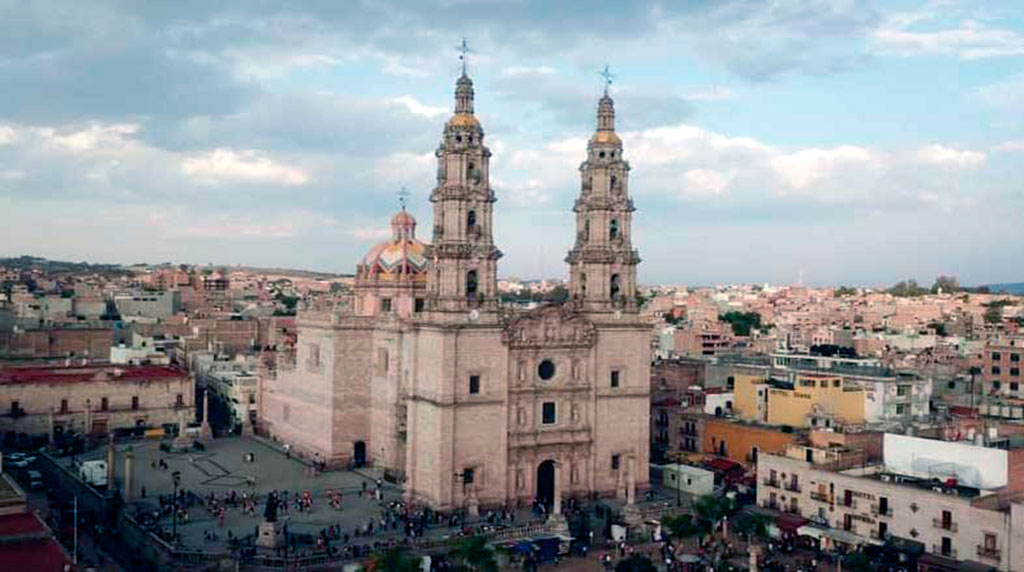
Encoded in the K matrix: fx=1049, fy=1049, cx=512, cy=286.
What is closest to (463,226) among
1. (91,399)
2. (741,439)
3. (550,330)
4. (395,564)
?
(550,330)

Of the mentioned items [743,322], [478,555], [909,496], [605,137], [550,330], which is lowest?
[478,555]

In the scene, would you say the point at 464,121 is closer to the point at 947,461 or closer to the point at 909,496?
the point at 909,496

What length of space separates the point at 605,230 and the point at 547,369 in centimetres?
766

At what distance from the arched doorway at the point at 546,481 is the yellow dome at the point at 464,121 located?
16.0 metres

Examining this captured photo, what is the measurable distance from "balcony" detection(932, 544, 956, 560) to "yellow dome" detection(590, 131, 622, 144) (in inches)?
923

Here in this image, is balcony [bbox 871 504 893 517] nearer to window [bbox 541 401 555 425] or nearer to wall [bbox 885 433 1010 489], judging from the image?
wall [bbox 885 433 1010 489]

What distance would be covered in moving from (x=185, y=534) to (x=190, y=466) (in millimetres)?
14491

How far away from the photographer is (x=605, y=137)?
169 feet

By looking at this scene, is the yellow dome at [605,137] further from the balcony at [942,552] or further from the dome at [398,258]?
the balcony at [942,552]

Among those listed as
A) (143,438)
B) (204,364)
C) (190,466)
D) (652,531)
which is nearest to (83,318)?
(204,364)

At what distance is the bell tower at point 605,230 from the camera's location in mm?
51062

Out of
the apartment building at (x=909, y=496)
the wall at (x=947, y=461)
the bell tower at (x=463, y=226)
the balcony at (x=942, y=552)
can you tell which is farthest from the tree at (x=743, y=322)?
the balcony at (x=942, y=552)

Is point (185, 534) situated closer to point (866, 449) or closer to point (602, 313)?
point (602, 313)

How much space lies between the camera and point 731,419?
57.4 meters
